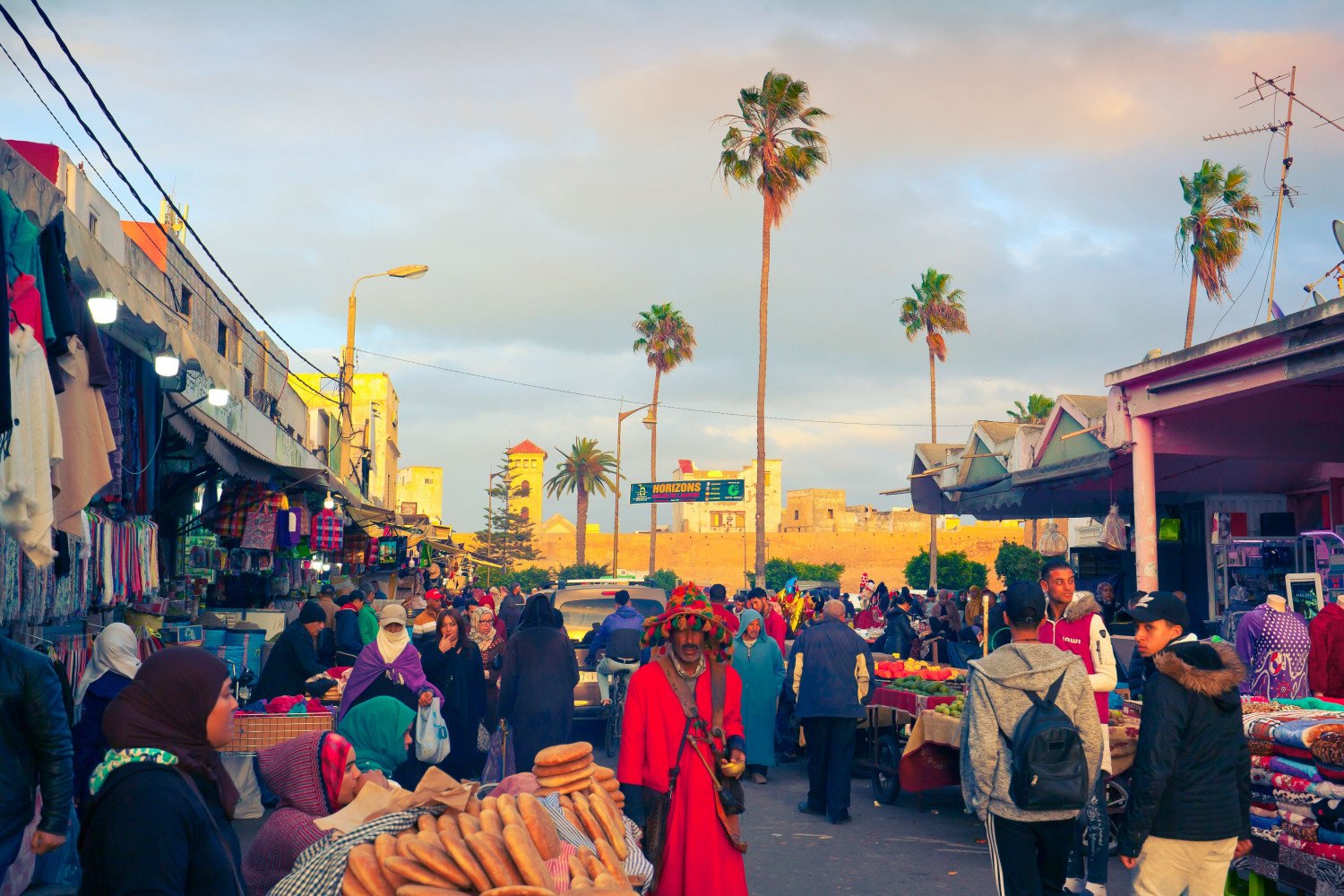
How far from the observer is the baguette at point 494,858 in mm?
3141

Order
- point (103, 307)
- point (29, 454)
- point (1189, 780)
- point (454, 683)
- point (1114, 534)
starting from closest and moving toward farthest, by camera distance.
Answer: point (29, 454), point (1189, 780), point (103, 307), point (454, 683), point (1114, 534)

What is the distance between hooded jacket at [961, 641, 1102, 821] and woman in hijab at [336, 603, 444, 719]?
3.87 metres

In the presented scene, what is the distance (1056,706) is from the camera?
5.41 meters

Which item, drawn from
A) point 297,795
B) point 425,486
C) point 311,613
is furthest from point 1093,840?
point 425,486

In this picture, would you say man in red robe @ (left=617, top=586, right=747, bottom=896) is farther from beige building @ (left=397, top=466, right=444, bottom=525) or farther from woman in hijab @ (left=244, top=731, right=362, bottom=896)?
beige building @ (left=397, top=466, right=444, bottom=525)

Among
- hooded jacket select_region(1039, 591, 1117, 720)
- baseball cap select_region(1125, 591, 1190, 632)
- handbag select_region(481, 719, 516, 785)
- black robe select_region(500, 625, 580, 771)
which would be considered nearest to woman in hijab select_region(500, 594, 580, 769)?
black robe select_region(500, 625, 580, 771)

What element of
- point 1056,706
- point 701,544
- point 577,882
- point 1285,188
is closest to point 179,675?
point 577,882

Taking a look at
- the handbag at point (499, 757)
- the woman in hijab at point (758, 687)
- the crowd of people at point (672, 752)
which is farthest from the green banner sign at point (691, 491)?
the crowd of people at point (672, 752)

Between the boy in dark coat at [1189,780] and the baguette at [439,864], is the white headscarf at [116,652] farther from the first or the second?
the boy in dark coat at [1189,780]

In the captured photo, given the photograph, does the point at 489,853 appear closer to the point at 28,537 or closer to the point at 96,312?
the point at 28,537

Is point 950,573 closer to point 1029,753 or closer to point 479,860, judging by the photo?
point 1029,753

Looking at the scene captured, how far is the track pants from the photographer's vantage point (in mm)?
5328

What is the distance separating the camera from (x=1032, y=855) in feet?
17.6

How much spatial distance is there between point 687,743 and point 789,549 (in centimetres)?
8373
